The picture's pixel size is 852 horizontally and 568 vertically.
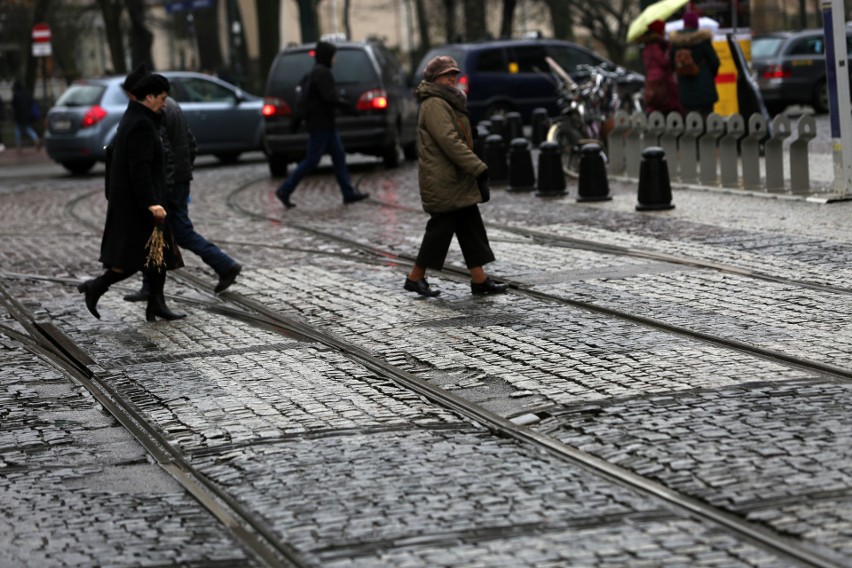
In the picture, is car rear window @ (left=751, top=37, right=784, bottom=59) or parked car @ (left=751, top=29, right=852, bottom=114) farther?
car rear window @ (left=751, top=37, right=784, bottom=59)

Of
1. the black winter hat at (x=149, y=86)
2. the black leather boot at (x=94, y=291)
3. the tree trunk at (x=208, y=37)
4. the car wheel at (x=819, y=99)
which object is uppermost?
the tree trunk at (x=208, y=37)

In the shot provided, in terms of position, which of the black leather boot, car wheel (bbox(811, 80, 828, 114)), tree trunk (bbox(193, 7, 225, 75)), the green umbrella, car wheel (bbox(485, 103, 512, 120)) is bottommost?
the black leather boot

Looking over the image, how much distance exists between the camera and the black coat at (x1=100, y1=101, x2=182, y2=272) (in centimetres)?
1011

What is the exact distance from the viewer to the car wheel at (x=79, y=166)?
27.2 m

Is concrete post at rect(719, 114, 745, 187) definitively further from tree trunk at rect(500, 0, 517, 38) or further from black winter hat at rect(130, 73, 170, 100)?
tree trunk at rect(500, 0, 517, 38)

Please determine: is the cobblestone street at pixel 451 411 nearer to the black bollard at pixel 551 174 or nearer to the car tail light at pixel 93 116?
the black bollard at pixel 551 174

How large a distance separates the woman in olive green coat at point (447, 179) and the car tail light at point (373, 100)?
40.4 feet

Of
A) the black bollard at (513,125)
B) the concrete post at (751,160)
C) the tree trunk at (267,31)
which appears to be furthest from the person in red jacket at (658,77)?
the tree trunk at (267,31)

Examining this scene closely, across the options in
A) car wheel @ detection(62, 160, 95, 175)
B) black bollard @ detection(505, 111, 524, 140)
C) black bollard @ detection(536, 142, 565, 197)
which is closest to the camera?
black bollard @ detection(536, 142, 565, 197)

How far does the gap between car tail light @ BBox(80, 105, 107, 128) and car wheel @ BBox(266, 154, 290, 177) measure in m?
3.45

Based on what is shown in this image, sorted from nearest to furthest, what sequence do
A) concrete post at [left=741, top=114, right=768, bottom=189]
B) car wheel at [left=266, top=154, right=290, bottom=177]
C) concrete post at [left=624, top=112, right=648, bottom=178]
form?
concrete post at [left=741, top=114, right=768, bottom=189]
concrete post at [left=624, top=112, right=648, bottom=178]
car wheel at [left=266, top=154, right=290, bottom=177]

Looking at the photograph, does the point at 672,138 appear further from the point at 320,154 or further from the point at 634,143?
the point at 320,154

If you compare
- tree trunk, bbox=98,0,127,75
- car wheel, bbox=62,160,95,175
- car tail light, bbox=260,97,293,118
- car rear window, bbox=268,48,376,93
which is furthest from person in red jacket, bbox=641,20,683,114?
tree trunk, bbox=98,0,127,75

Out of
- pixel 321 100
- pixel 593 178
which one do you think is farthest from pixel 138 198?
pixel 321 100
